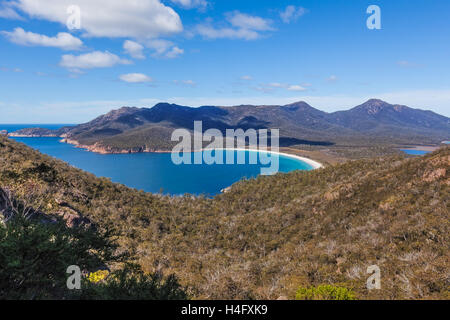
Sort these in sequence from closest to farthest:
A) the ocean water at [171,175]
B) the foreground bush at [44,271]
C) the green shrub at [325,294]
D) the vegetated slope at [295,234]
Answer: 1. the foreground bush at [44,271]
2. the green shrub at [325,294]
3. the vegetated slope at [295,234]
4. the ocean water at [171,175]

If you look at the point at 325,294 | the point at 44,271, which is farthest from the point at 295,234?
the point at 44,271

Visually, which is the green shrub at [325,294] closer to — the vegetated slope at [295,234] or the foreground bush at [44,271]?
the vegetated slope at [295,234]

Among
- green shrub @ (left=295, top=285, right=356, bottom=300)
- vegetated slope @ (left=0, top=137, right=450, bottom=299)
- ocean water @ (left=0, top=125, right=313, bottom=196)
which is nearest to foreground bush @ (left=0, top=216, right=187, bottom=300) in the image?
vegetated slope @ (left=0, top=137, right=450, bottom=299)

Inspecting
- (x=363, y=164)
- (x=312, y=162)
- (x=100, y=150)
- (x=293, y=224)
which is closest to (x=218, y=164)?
(x=312, y=162)

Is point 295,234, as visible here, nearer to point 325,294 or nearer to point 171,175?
point 325,294

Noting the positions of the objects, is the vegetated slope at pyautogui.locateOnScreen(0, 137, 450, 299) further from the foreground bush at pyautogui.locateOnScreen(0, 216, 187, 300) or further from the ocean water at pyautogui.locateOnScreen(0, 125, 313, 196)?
the ocean water at pyautogui.locateOnScreen(0, 125, 313, 196)

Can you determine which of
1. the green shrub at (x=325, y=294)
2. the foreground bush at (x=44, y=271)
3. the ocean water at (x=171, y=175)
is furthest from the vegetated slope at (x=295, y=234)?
the ocean water at (x=171, y=175)
